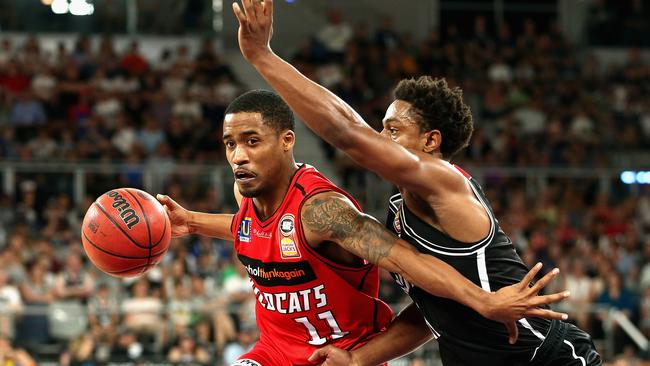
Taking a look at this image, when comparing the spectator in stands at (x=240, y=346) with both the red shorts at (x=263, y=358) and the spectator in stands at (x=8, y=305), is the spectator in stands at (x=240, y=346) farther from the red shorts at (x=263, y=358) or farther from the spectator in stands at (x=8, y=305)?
the red shorts at (x=263, y=358)

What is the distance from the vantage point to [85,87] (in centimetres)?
1455

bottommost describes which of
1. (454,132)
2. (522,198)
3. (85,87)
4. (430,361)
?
(430,361)

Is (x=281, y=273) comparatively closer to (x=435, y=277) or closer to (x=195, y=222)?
(x=435, y=277)

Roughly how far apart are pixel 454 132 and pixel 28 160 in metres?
9.61

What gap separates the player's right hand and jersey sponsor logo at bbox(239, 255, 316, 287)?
939 millimetres

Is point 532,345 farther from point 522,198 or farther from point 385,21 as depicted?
point 385,21

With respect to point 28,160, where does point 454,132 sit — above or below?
above

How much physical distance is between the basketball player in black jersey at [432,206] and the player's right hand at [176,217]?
4.53 ft

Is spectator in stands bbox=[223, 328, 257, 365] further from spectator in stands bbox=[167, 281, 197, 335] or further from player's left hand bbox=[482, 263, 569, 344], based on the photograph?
player's left hand bbox=[482, 263, 569, 344]

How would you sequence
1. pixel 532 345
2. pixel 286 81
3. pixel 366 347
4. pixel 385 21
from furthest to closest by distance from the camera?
1. pixel 385 21
2. pixel 366 347
3. pixel 532 345
4. pixel 286 81

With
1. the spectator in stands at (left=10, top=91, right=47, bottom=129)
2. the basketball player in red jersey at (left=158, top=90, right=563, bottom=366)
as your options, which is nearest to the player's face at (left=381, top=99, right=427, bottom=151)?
the basketball player in red jersey at (left=158, top=90, right=563, bottom=366)

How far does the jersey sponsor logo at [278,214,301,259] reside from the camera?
4.51 metres

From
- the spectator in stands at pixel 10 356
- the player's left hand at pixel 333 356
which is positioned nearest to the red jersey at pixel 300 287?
the player's left hand at pixel 333 356

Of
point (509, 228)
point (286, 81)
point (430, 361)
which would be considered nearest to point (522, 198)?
point (509, 228)
